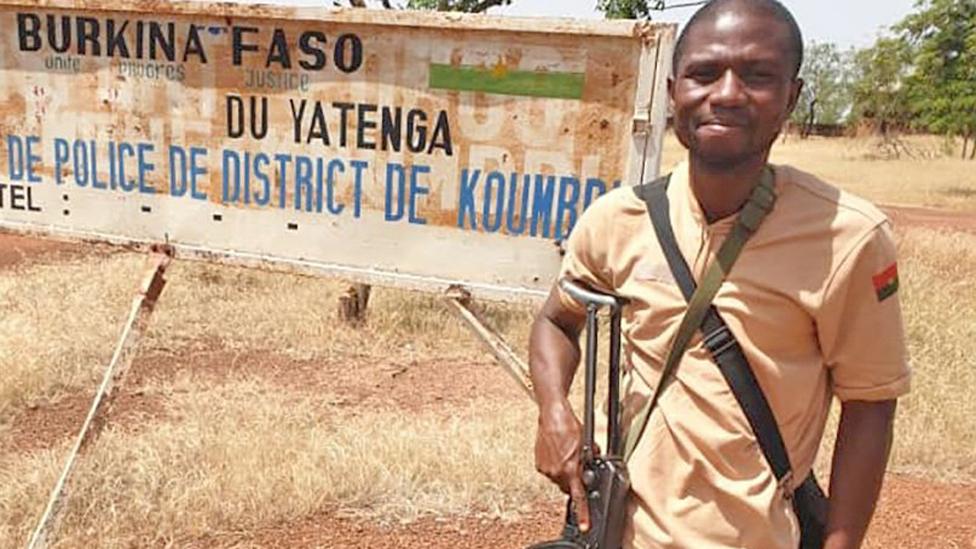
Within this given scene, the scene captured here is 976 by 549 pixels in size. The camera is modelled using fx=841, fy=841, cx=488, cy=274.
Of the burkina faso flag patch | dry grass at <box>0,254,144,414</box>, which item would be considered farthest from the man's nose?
dry grass at <box>0,254,144,414</box>

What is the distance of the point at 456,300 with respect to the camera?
8.67ft

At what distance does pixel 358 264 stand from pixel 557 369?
1.19 metres

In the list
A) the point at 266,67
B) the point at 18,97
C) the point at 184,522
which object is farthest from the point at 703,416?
the point at 18,97

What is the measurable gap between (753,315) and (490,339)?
1.26 meters

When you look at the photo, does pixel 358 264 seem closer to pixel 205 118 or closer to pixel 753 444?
pixel 205 118

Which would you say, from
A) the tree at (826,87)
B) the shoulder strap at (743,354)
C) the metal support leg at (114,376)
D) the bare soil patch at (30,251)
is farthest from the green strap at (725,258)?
the tree at (826,87)

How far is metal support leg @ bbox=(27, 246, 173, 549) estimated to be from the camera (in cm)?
271

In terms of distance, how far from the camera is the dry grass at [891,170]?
60.6ft

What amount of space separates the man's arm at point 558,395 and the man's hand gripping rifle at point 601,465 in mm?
25

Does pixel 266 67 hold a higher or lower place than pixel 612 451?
higher

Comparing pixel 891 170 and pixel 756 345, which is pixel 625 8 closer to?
pixel 756 345

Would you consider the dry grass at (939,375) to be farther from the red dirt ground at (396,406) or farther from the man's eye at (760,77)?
the man's eye at (760,77)

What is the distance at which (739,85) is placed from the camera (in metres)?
1.30

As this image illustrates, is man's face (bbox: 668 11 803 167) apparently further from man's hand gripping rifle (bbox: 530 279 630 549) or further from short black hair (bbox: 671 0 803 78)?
man's hand gripping rifle (bbox: 530 279 630 549)
